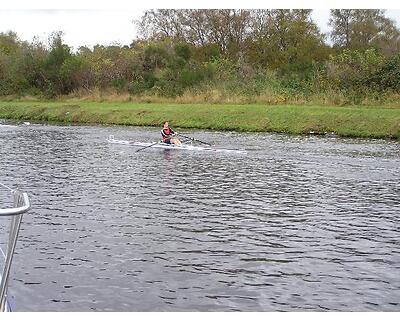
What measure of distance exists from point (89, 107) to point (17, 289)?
44.8 m

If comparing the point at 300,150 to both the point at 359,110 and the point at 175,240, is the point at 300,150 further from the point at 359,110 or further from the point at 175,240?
the point at 175,240

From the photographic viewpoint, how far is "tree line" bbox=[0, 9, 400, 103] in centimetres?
5034

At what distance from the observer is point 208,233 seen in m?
14.8

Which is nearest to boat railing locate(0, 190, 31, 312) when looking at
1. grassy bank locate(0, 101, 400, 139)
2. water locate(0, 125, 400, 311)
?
water locate(0, 125, 400, 311)

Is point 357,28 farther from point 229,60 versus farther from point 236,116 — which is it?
point 236,116

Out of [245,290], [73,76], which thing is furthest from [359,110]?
[73,76]

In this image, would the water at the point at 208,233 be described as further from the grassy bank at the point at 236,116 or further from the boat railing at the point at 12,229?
the grassy bank at the point at 236,116

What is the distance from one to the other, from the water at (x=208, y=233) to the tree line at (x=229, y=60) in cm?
2391

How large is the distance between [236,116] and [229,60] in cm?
2045

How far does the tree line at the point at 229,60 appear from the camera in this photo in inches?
1982

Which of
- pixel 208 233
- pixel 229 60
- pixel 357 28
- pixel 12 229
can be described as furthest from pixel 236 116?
pixel 12 229

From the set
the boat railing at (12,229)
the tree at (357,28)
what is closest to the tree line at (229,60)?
the tree at (357,28)

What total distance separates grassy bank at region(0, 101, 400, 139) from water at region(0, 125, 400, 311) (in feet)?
35.6

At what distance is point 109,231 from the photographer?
14914 millimetres
